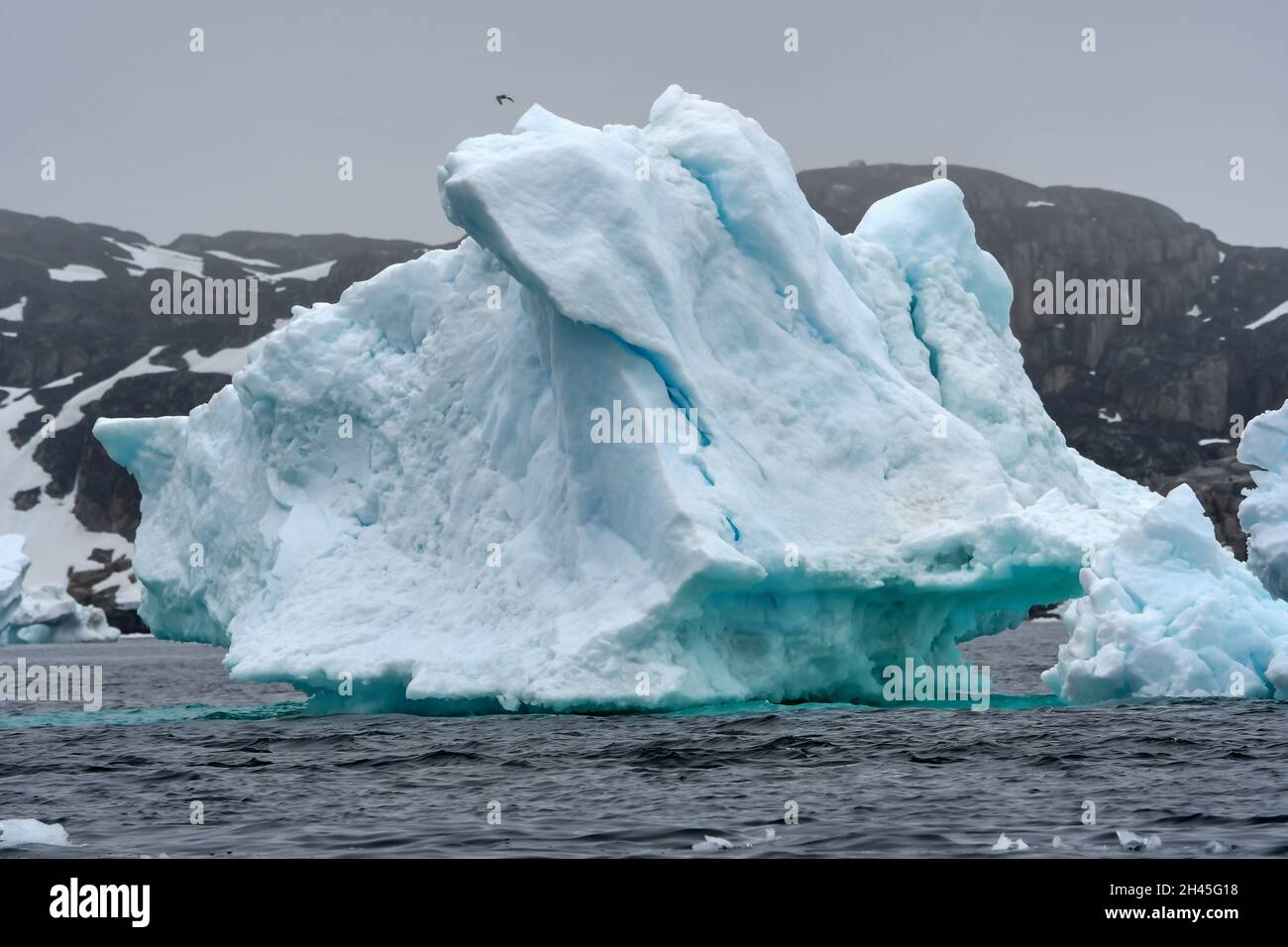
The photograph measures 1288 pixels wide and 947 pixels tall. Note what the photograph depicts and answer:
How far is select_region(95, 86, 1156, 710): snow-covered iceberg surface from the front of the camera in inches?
784

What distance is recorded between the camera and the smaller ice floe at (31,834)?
11.5 m

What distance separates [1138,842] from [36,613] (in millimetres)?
68396

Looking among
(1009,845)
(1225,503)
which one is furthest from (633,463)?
(1225,503)

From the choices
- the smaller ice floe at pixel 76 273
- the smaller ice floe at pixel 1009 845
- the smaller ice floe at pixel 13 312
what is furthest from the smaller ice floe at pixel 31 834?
the smaller ice floe at pixel 76 273

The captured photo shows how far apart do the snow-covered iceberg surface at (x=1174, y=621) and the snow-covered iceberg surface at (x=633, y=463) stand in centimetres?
71

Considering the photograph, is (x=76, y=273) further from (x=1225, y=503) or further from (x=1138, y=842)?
(x=1138, y=842)

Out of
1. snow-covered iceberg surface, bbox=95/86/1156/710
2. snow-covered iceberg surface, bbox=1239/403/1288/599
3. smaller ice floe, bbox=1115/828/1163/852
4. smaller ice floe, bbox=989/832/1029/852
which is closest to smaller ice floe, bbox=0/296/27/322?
snow-covered iceberg surface, bbox=95/86/1156/710

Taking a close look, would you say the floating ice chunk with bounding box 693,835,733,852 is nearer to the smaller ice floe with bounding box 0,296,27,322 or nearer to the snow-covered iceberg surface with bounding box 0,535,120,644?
the snow-covered iceberg surface with bounding box 0,535,120,644

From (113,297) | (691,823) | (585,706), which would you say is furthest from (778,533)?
(113,297)

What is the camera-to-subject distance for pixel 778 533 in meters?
20.1

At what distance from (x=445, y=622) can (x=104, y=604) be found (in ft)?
284

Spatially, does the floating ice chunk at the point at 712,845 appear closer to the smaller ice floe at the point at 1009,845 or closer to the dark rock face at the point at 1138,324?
the smaller ice floe at the point at 1009,845

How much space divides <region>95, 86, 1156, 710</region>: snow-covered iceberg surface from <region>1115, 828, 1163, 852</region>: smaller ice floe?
8442mm
